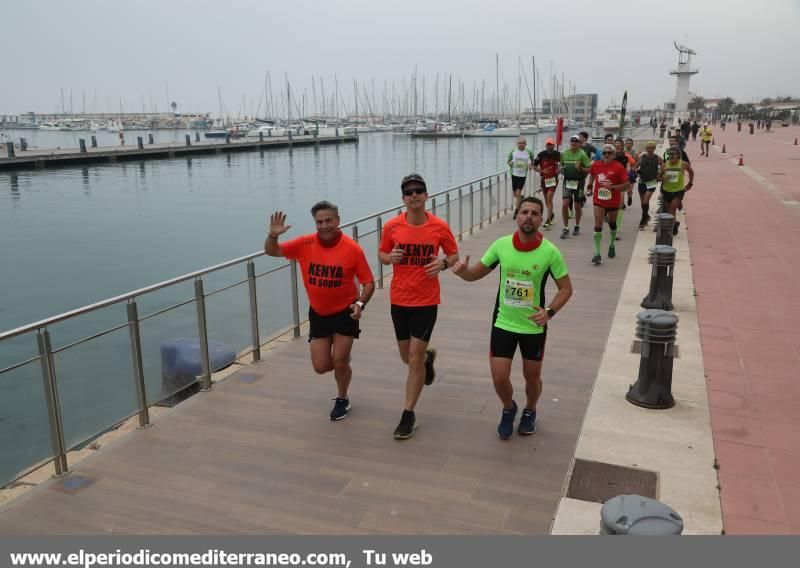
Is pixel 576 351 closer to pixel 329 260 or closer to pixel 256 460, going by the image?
pixel 329 260

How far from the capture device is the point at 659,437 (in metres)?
5.10

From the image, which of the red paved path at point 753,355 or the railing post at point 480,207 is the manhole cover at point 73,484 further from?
the railing post at point 480,207

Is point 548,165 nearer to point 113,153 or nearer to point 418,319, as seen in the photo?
point 418,319

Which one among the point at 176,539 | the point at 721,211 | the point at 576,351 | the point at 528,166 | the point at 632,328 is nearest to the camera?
the point at 176,539

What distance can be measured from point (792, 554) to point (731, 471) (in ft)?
4.50

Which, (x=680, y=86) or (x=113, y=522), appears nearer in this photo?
(x=113, y=522)

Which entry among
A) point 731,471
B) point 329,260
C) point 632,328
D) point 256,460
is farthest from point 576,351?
point 256,460

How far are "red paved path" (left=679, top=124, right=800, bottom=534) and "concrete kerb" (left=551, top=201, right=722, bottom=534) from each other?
0.10m

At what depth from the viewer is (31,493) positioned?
446cm

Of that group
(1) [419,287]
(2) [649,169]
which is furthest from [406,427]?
(2) [649,169]

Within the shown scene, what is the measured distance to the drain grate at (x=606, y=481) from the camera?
170 inches

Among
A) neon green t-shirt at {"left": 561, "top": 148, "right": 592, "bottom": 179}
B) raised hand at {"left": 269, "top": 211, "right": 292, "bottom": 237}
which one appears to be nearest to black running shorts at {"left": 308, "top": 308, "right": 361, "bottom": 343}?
raised hand at {"left": 269, "top": 211, "right": 292, "bottom": 237}

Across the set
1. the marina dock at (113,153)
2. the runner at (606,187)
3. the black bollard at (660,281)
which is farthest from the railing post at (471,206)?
the marina dock at (113,153)

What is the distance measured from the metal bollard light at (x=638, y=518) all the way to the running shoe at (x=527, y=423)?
2.11m
